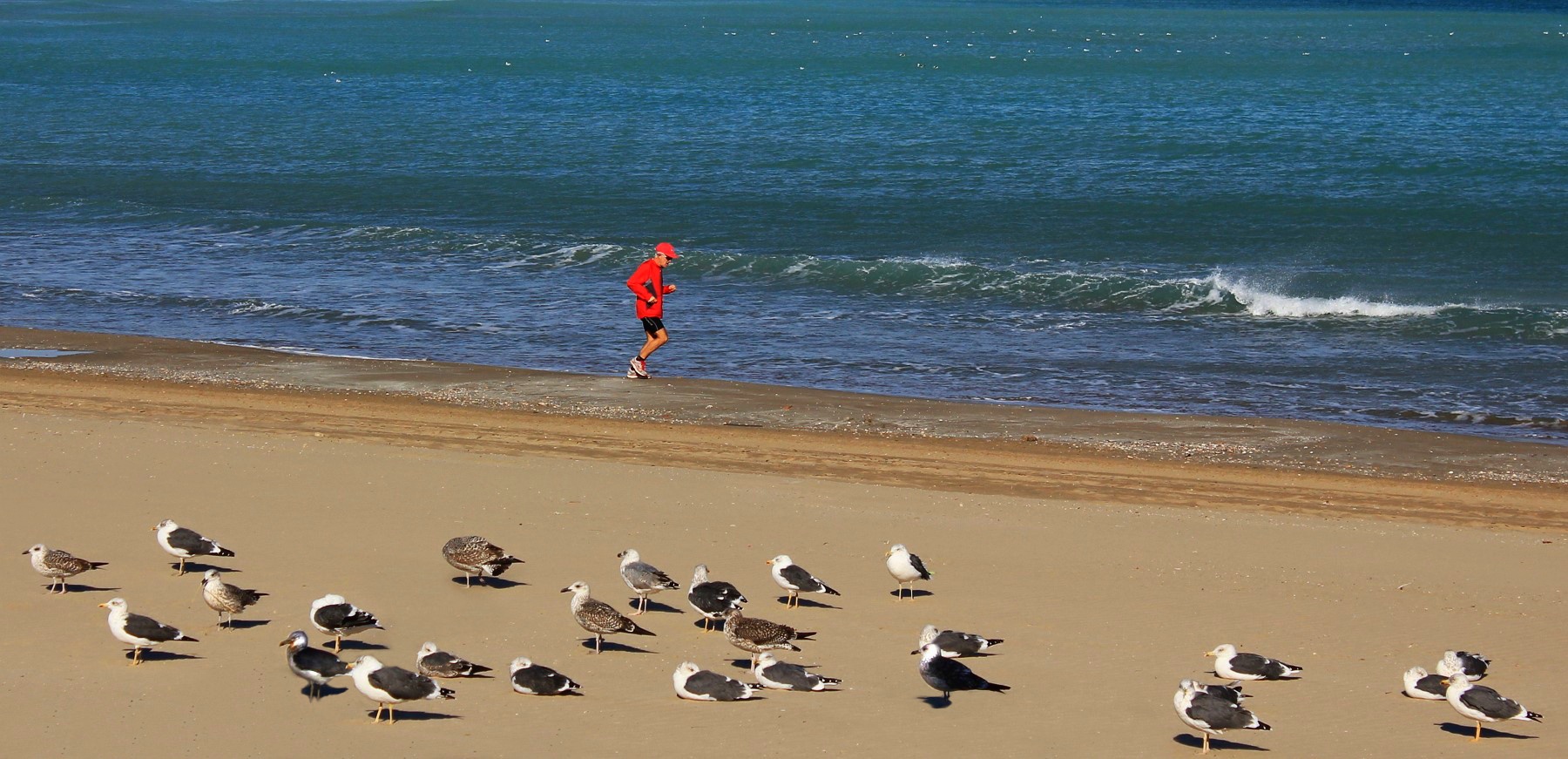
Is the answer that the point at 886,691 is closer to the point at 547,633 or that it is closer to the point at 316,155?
the point at 547,633

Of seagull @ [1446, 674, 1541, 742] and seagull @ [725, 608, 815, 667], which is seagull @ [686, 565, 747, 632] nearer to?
seagull @ [725, 608, 815, 667]

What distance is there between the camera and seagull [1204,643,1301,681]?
9164 millimetres

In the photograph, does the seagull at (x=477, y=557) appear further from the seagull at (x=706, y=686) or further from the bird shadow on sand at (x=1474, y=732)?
the bird shadow on sand at (x=1474, y=732)

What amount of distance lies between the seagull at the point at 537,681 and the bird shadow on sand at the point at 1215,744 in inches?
131

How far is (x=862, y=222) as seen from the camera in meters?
33.4

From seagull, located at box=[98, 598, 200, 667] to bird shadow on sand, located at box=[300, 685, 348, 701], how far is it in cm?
82

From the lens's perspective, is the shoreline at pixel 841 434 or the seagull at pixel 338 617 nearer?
the seagull at pixel 338 617

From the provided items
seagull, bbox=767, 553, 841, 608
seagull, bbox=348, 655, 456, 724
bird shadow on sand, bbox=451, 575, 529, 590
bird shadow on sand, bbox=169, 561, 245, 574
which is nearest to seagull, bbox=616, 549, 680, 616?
seagull, bbox=767, 553, 841, 608

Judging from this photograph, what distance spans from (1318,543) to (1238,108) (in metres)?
45.1

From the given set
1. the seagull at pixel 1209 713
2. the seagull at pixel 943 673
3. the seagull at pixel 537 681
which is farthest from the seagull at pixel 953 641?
the seagull at pixel 537 681

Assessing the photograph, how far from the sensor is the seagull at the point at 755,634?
9227 mm

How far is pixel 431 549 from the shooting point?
456 inches

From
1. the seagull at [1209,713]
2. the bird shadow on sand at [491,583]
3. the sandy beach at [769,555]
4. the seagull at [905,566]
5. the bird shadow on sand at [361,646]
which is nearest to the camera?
the seagull at [1209,713]

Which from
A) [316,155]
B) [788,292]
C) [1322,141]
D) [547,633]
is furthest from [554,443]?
[1322,141]
